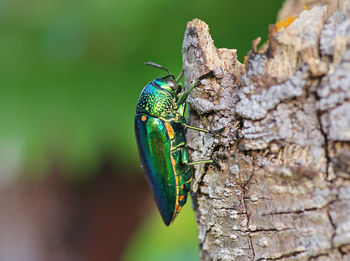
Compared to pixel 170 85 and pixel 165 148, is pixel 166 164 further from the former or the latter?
pixel 170 85

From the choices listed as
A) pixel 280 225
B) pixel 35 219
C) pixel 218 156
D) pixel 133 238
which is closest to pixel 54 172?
pixel 35 219

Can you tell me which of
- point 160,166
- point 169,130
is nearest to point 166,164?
point 160,166

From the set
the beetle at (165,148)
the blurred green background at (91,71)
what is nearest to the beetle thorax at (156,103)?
the beetle at (165,148)

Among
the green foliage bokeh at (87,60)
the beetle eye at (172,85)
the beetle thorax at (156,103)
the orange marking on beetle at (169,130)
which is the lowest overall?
the orange marking on beetle at (169,130)

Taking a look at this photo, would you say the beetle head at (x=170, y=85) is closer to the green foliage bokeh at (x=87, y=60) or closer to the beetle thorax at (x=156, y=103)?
the beetle thorax at (x=156, y=103)

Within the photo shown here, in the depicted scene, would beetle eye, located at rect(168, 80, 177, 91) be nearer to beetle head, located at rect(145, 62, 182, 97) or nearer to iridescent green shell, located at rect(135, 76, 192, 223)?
beetle head, located at rect(145, 62, 182, 97)

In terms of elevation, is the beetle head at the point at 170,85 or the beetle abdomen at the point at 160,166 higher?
the beetle head at the point at 170,85

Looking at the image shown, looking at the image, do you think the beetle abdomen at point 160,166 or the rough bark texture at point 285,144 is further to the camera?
the beetle abdomen at point 160,166

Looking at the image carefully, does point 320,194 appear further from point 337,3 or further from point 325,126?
point 337,3
